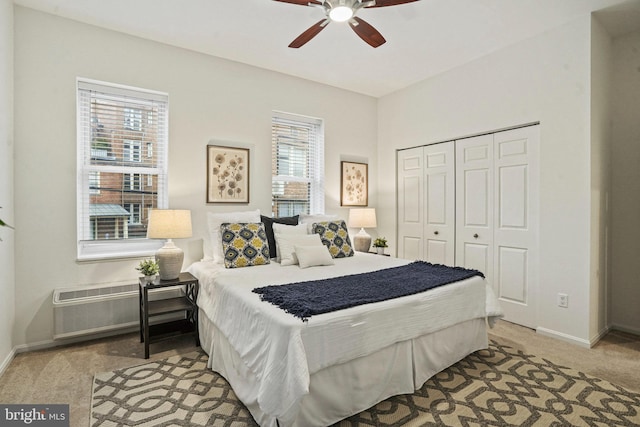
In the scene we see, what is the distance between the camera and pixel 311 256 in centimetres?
297

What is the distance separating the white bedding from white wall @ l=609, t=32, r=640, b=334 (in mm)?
1619

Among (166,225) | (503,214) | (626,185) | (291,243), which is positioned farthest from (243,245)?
(626,185)

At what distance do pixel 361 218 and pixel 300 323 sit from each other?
8.93ft

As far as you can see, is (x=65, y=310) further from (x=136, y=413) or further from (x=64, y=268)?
(x=136, y=413)

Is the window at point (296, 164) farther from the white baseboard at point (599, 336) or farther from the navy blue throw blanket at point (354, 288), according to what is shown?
the white baseboard at point (599, 336)

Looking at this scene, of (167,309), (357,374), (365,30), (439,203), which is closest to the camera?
(357,374)

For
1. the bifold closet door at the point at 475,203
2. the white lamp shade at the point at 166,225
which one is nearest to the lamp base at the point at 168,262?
the white lamp shade at the point at 166,225

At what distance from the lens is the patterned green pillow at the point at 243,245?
2898 mm

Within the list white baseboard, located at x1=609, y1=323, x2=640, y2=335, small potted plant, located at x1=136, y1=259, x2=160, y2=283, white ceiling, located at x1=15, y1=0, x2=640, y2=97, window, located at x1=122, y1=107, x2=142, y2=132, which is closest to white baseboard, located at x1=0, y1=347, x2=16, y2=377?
small potted plant, located at x1=136, y1=259, x2=160, y2=283

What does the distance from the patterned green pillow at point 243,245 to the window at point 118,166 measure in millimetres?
864

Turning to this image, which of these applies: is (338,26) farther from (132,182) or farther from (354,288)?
(132,182)

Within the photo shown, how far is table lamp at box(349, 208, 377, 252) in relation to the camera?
4199 millimetres

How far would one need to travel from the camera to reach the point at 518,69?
131 inches

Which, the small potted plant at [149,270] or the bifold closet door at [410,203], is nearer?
the small potted plant at [149,270]
